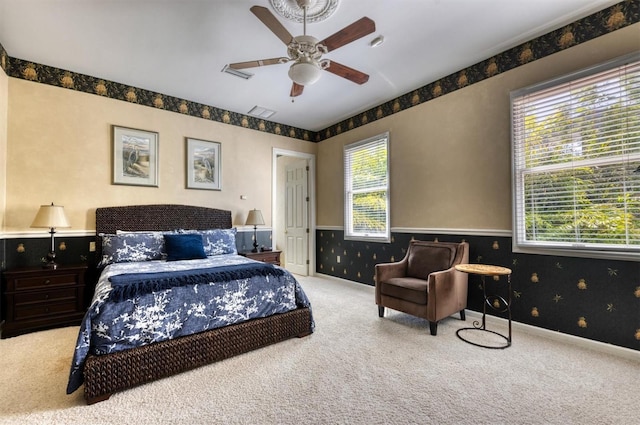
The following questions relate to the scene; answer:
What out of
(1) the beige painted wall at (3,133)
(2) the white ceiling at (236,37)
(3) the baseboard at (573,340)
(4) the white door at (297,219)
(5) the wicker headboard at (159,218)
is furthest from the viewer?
(4) the white door at (297,219)

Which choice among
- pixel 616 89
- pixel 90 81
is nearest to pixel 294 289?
pixel 616 89

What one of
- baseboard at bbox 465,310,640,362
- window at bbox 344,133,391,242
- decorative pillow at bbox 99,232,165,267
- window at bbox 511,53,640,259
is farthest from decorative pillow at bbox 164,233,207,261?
window at bbox 511,53,640,259

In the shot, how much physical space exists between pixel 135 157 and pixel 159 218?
0.92 m

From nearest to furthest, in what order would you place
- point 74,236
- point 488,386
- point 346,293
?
point 488,386 → point 74,236 → point 346,293

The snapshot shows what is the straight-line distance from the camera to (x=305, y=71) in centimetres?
234

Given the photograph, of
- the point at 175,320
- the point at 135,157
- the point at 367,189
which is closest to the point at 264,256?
the point at 367,189

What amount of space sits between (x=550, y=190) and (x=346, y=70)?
2.37m

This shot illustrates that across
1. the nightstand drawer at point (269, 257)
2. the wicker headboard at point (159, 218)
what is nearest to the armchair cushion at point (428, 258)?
the nightstand drawer at point (269, 257)

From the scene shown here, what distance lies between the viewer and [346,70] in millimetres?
2750

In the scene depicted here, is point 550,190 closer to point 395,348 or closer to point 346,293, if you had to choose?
point 395,348

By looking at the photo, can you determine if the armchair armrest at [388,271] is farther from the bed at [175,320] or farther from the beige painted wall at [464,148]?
the bed at [175,320]

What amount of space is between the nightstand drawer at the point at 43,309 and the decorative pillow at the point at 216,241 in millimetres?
1453

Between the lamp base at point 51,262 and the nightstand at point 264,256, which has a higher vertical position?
the lamp base at point 51,262

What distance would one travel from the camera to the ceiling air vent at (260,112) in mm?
4952
